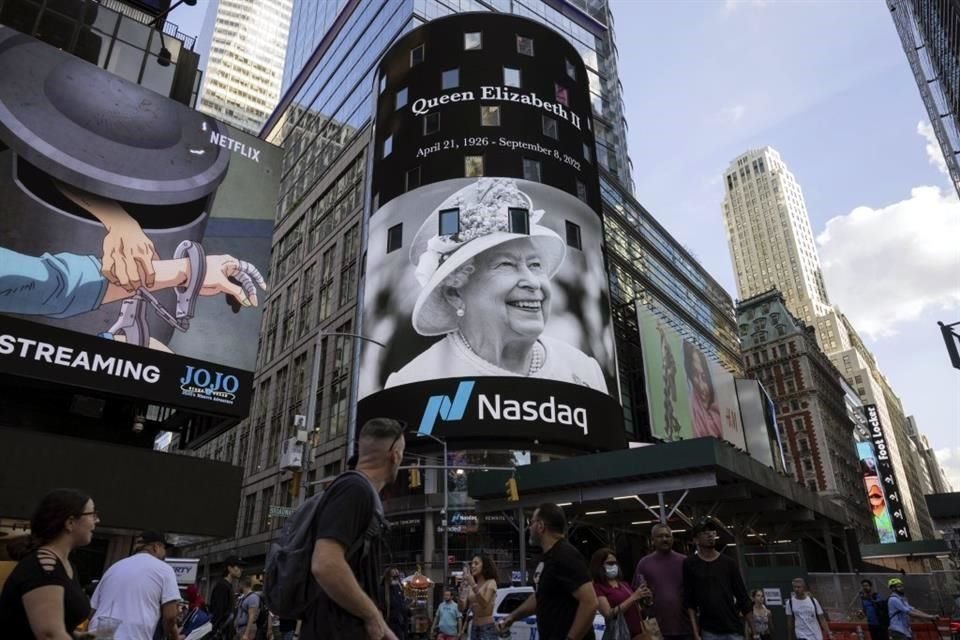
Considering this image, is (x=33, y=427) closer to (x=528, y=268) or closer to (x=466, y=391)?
(x=466, y=391)

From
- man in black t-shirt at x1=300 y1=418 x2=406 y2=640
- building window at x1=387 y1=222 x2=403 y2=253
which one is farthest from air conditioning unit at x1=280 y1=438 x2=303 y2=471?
building window at x1=387 y1=222 x2=403 y2=253

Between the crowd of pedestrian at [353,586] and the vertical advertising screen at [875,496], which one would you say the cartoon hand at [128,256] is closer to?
the crowd of pedestrian at [353,586]

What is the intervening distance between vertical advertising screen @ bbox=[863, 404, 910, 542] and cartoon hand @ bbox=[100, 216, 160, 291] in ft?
363

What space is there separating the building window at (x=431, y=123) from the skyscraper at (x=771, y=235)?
502 ft

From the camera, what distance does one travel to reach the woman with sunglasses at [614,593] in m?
7.21

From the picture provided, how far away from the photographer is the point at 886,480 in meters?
106

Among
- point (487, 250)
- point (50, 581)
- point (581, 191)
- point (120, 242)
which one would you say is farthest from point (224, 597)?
point (581, 191)

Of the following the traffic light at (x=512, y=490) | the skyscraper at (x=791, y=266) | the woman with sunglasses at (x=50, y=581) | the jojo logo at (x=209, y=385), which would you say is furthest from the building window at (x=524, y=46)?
the skyscraper at (x=791, y=266)

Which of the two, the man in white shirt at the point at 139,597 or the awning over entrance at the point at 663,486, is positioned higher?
the awning over entrance at the point at 663,486

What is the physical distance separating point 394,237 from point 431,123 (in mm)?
8052

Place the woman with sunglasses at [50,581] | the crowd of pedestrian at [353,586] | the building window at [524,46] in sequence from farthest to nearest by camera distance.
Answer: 1. the building window at [524,46]
2. the woman with sunglasses at [50,581]
3. the crowd of pedestrian at [353,586]

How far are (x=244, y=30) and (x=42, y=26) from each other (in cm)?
16097

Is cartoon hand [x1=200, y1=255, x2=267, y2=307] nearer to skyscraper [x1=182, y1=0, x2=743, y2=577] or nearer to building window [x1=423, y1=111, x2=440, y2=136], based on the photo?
skyscraper [x1=182, y1=0, x2=743, y2=577]

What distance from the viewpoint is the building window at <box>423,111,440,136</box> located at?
41.2 metres
